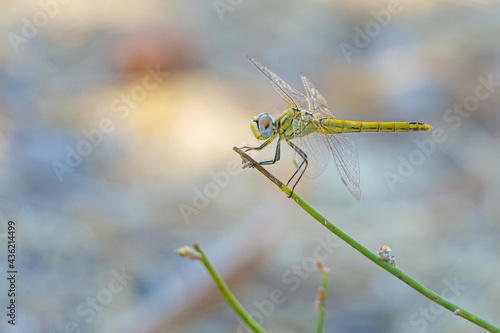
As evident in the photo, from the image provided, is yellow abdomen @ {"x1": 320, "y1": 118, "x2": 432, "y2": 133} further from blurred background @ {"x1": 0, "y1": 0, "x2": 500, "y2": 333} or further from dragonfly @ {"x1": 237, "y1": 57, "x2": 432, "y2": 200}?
blurred background @ {"x1": 0, "y1": 0, "x2": 500, "y2": 333}

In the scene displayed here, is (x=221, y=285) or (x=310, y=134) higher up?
(x=310, y=134)

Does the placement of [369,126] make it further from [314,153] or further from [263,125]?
[263,125]

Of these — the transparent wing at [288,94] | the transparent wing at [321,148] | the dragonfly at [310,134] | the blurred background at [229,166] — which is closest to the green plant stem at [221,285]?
the dragonfly at [310,134]

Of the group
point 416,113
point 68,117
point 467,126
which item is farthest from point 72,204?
point 467,126

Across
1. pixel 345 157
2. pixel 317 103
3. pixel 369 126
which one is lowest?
pixel 345 157

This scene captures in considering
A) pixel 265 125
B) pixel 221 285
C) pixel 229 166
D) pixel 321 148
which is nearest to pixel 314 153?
pixel 321 148

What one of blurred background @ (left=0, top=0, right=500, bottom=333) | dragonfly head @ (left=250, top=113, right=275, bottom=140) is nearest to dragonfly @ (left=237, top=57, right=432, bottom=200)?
dragonfly head @ (left=250, top=113, right=275, bottom=140)

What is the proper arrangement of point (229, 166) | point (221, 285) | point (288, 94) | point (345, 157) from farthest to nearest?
point (229, 166)
point (288, 94)
point (345, 157)
point (221, 285)

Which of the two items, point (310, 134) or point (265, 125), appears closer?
point (265, 125)
